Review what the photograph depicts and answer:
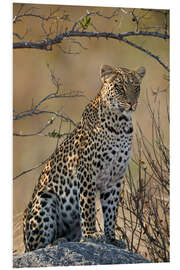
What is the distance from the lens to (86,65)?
24.0 feet

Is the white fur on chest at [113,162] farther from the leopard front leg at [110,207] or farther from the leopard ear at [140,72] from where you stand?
the leopard ear at [140,72]

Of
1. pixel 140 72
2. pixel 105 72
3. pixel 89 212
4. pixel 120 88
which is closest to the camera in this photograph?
pixel 89 212

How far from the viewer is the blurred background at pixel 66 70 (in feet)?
22.6

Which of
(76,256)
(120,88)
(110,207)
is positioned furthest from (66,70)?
(76,256)

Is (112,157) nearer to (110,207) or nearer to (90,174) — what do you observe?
(90,174)

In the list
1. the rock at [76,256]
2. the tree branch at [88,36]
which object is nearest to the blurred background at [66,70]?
the tree branch at [88,36]

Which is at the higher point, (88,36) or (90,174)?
(88,36)

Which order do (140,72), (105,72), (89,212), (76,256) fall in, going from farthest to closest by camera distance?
1. (140,72)
2. (105,72)
3. (89,212)
4. (76,256)

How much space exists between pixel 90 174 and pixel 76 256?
0.93 meters

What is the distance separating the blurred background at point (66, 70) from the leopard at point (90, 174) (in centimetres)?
21

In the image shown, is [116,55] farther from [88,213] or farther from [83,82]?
[88,213]

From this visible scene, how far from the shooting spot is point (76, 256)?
6.47 metres
